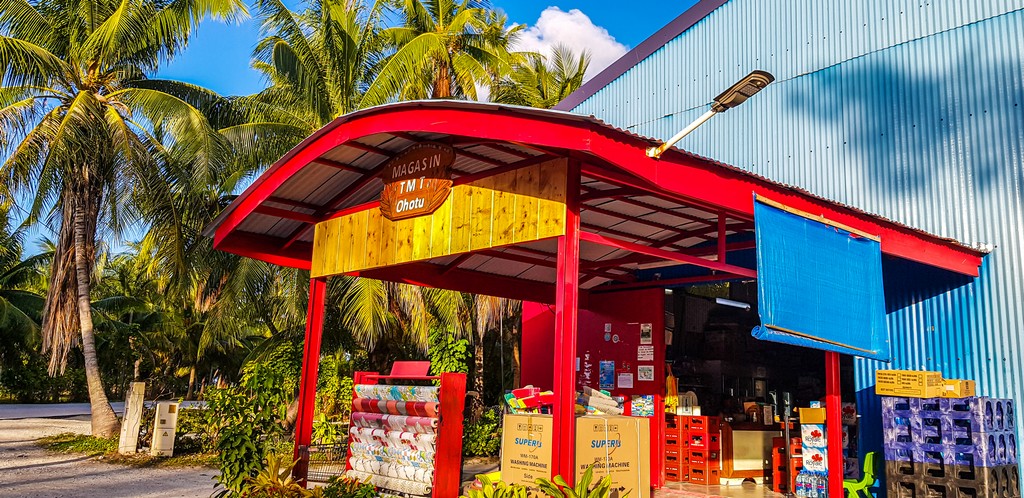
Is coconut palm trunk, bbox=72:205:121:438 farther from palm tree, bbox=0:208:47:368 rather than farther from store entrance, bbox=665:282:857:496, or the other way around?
palm tree, bbox=0:208:47:368

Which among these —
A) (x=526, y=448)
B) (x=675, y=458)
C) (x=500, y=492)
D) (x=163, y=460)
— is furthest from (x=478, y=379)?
(x=500, y=492)

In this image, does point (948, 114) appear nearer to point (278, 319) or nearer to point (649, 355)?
point (649, 355)

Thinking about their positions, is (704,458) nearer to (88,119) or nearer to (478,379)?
(478,379)

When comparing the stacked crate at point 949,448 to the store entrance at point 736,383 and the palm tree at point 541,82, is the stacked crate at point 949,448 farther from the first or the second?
the palm tree at point 541,82

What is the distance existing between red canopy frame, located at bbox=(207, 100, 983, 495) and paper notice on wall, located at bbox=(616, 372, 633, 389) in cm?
152

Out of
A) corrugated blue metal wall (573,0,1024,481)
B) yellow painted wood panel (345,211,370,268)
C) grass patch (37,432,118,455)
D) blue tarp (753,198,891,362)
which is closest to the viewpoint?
blue tarp (753,198,891,362)

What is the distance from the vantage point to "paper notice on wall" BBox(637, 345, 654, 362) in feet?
42.7

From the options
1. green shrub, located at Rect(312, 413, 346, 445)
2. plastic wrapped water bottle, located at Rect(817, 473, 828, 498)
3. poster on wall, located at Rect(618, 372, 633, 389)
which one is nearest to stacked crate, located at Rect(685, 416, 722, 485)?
poster on wall, located at Rect(618, 372, 633, 389)

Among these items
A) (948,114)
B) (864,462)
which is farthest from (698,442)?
(948,114)

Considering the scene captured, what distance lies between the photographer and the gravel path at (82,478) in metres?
12.0

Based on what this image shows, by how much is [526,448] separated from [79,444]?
1469 centimetres

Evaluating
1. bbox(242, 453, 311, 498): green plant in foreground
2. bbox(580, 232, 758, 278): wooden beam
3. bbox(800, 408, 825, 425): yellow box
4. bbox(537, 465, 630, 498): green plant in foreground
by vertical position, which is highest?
bbox(580, 232, 758, 278): wooden beam

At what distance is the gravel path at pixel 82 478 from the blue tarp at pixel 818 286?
342 inches

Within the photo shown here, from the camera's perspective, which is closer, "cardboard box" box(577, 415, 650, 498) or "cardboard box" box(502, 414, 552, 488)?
"cardboard box" box(577, 415, 650, 498)
